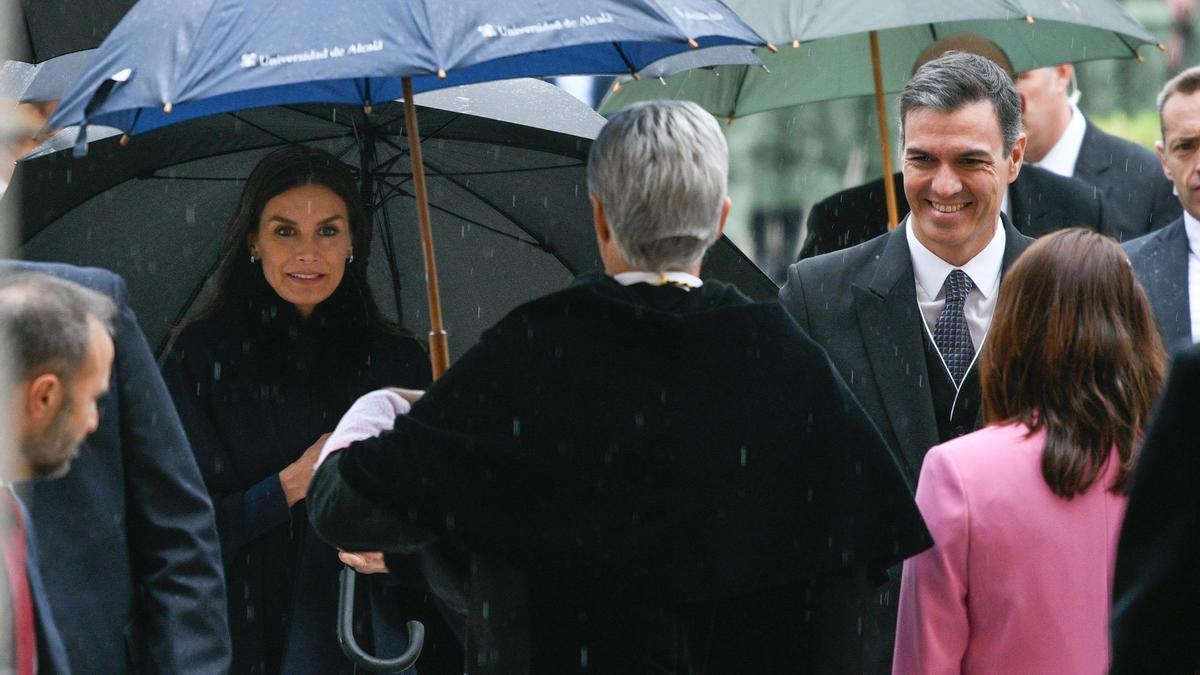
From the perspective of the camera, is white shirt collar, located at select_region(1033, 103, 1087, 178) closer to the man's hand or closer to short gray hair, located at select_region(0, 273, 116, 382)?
the man's hand

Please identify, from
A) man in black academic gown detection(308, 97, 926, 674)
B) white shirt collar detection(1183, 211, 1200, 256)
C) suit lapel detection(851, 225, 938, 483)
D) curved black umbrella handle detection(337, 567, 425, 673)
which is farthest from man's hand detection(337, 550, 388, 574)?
white shirt collar detection(1183, 211, 1200, 256)

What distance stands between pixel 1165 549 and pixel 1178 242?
11.0 ft

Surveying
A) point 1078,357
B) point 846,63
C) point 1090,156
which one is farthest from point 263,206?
point 1090,156

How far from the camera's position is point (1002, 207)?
223 inches

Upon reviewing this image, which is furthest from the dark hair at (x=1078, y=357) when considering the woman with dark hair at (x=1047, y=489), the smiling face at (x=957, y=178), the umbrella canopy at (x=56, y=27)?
the umbrella canopy at (x=56, y=27)

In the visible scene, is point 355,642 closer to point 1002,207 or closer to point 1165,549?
point 1002,207

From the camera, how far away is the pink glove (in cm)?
345

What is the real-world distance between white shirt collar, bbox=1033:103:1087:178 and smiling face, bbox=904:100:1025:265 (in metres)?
3.17

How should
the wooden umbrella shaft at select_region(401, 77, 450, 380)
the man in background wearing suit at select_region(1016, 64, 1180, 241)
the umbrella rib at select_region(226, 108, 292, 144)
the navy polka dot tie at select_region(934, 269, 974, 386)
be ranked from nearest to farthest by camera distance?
the wooden umbrella shaft at select_region(401, 77, 450, 380), the navy polka dot tie at select_region(934, 269, 974, 386), the umbrella rib at select_region(226, 108, 292, 144), the man in background wearing suit at select_region(1016, 64, 1180, 241)

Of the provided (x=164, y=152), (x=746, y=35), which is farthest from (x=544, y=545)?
(x=164, y=152)

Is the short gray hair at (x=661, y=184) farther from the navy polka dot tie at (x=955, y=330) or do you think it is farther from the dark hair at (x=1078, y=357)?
the navy polka dot tie at (x=955, y=330)

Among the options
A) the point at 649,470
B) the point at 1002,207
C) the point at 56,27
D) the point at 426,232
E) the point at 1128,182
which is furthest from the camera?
the point at 1128,182

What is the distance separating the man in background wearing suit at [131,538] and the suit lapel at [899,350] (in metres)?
1.70

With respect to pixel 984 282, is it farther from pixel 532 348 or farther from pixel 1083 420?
pixel 532 348
